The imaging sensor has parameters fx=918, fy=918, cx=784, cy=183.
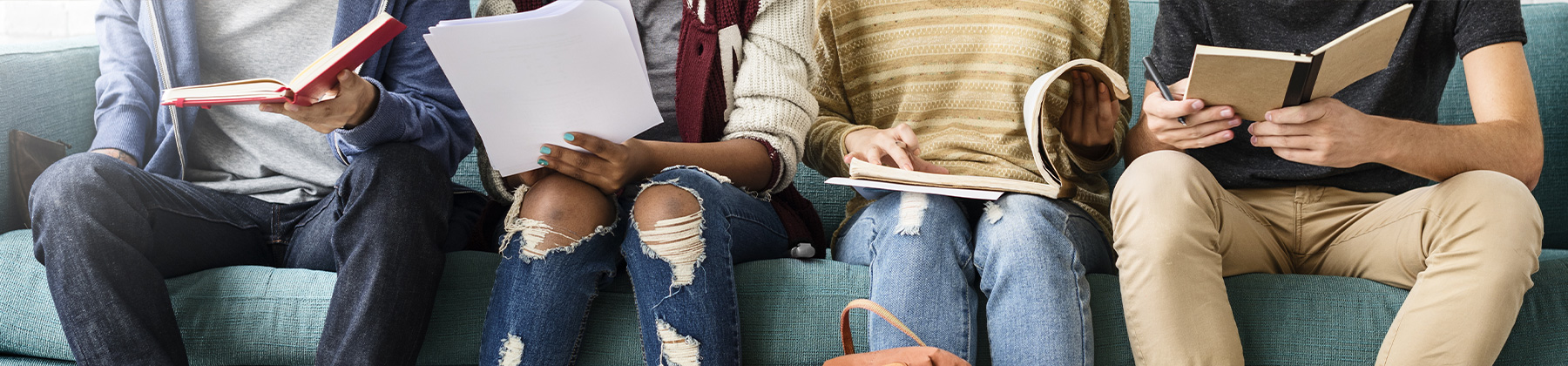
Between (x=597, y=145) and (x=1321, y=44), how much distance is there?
1.00m

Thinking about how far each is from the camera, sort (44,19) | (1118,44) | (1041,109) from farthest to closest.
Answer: (44,19) → (1118,44) → (1041,109)

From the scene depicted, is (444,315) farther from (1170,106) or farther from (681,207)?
(1170,106)

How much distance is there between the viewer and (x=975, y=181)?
1.10 m

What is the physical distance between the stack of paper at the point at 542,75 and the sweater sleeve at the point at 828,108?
0.36 meters

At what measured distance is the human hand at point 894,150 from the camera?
116 centimetres

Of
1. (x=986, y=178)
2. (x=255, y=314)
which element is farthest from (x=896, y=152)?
(x=255, y=314)

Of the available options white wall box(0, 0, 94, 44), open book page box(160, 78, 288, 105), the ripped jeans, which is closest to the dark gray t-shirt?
the ripped jeans

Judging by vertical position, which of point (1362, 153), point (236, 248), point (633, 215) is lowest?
point (236, 248)

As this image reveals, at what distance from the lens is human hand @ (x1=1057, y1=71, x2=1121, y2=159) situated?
1243 millimetres

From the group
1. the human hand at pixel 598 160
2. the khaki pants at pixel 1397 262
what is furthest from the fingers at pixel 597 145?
the khaki pants at pixel 1397 262

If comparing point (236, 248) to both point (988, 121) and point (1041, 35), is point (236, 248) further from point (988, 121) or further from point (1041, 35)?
point (1041, 35)

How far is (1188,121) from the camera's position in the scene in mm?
1075

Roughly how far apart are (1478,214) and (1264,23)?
1.27ft

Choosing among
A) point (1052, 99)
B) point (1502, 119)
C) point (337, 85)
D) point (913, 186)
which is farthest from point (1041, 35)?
point (337, 85)
